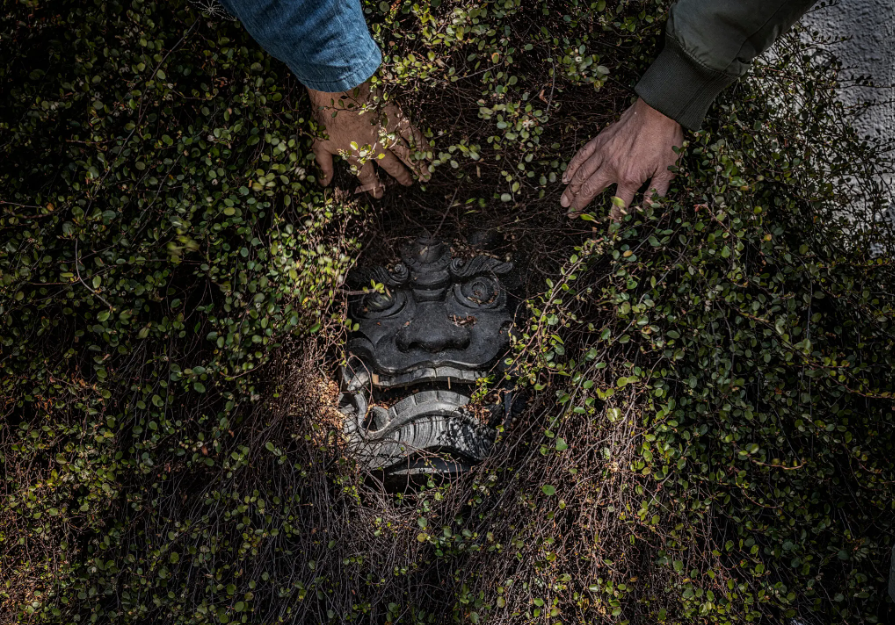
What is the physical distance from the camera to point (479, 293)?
1981 millimetres

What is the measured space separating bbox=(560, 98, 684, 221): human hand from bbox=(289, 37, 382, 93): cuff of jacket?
2.01 ft

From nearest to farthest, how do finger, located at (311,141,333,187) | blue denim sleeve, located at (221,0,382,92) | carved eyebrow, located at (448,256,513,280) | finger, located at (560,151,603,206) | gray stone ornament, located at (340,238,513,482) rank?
blue denim sleeve, located at (221,0,382,92) → finger, located at (560,151,603,206) → finger, located at (311,141,333,187) → gray stone ornament, located at (340,238,513,482) → carved eyebrow, located at (448,256,513,280)

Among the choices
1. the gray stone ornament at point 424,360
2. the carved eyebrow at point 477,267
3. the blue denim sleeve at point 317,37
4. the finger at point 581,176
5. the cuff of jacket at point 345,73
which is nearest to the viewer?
the blue denim sleeve at point 317,37

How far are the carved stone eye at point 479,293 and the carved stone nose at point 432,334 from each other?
0.08 m

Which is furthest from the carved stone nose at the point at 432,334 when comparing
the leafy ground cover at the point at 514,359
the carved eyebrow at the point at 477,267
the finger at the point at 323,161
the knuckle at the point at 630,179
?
the knuckle at the point at 630,179

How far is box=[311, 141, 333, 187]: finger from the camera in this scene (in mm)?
1763

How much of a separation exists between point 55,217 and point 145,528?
0.88 m

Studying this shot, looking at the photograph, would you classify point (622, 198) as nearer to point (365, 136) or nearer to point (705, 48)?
point (705, 48)

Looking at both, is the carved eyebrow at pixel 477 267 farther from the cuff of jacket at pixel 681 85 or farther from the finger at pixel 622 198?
the cuff of jacket at pixel 681 85

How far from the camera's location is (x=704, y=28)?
4.53 feet

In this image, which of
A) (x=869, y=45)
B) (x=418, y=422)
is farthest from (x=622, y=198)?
(x=869, y=45)

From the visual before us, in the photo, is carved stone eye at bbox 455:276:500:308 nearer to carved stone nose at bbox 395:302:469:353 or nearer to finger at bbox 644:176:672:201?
carved stone nose at bbox 395:302:469:353

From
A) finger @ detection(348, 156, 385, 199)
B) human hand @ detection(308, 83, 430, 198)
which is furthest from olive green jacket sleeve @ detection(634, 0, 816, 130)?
finger @ detection(348, 156, 385, 199)

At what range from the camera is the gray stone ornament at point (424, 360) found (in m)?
1.87
